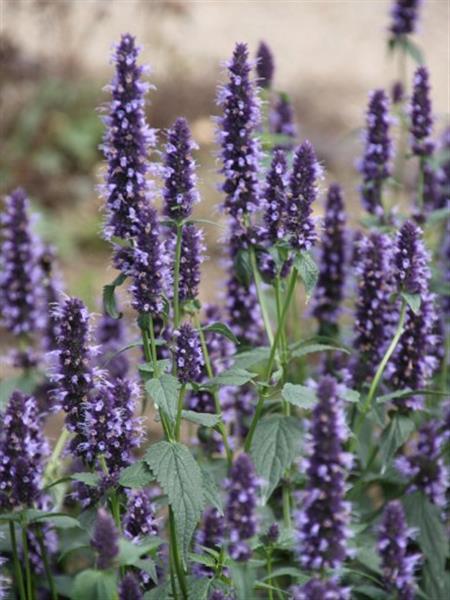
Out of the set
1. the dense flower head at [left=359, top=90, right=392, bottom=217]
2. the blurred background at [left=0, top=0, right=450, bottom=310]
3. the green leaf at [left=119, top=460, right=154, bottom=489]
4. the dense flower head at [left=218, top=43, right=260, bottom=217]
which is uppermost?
the blurred background at [left=0, top=0, right=450, bottom=310]

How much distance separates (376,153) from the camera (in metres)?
5.37

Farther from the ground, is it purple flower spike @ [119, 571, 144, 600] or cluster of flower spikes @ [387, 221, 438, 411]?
cluster of flower spikes @ [387, 221, 438, 411]

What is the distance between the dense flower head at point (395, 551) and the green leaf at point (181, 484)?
1.96 ft

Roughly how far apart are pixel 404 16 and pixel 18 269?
2.86m

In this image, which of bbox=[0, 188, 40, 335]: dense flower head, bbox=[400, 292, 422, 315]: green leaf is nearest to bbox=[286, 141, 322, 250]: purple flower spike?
bbox=[400, 292, 422, 315]: green leaf

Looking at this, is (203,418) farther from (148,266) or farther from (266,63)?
(266,63)

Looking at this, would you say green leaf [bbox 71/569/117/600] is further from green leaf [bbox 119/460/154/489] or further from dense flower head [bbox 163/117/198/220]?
dense flower head [bbox 163/117/198/220]

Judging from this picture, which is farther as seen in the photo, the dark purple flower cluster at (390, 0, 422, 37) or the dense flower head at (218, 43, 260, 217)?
the dark purple flower cluster at (390, 0, 422, 37)

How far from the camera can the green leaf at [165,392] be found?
354 cm

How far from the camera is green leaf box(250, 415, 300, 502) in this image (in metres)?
3.87

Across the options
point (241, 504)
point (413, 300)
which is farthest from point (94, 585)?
point (413, 300)

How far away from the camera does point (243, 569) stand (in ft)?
10.3

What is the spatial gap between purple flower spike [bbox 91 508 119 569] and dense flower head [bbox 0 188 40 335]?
2683mm

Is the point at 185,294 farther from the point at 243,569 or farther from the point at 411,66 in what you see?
the point at 411,66
